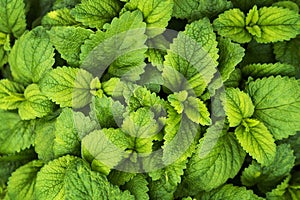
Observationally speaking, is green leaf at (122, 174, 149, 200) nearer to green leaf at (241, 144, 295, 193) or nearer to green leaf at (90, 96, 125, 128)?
green leaf at (90, 96, 125, 128)

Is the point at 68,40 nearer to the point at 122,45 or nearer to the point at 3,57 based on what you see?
the point at 122,45

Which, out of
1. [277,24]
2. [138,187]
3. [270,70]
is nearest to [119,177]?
[138,187]

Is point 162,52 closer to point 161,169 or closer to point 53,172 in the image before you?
point 161,169

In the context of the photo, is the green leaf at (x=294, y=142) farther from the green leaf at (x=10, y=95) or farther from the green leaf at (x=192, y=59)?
the green leaf at (x=10, y=95)

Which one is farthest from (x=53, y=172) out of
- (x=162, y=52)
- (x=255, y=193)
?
(x=255, y=193)

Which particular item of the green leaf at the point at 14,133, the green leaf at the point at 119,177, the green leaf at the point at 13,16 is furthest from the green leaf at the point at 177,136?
the green leaf at the point at 13,16
